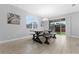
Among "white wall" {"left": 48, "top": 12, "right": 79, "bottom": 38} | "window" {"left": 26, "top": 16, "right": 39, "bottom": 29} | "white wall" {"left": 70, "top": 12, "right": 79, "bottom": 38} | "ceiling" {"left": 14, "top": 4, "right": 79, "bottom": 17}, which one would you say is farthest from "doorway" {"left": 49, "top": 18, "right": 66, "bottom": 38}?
"ceiling" {"left": 14, "top": 4, "right": 79, "bottom": 17}

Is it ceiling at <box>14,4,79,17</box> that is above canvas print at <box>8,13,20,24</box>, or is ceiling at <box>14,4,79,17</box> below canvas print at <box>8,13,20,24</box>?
above

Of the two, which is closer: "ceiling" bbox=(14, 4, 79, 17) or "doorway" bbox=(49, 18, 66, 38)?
"ceiling" bbox=(14, 4, 79, 17)

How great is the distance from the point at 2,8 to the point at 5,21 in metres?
0.73

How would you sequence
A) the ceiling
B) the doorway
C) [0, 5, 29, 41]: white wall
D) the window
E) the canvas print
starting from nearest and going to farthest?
[0, 5, 29, 41]: white wall, the canvas print, the ceiling, the window, the doorway

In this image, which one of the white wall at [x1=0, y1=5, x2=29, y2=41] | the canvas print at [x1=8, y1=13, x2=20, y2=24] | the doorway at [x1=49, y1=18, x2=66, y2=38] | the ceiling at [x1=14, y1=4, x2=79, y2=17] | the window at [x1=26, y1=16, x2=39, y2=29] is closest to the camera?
the white wall at [x1=0, y1=5, x2=29, y2=41]

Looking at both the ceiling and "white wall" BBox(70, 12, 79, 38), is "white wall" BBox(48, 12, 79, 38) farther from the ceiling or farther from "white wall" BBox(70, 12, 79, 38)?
the ceiling

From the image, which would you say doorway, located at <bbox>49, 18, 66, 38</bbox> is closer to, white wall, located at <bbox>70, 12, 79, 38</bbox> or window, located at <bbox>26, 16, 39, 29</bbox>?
white wall, located at <bbox>70, 12, 79, 38</bbox>

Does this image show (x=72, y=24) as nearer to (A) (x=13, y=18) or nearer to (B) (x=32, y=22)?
(B) (x=32, y=22)

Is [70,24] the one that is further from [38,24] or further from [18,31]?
[18,31]

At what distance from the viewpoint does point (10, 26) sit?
188 inches

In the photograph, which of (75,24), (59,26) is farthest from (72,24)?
(59,26)

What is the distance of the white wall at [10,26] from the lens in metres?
4.22

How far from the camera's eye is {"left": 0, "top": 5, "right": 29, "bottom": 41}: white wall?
4.22 meters

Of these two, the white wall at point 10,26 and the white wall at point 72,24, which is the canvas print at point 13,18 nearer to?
the white wall at point 10,26
